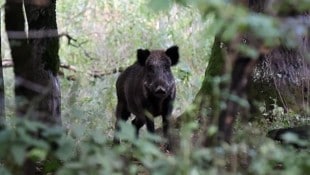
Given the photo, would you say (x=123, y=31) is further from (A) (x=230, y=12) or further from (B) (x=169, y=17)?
(A) (x=230, y=12)

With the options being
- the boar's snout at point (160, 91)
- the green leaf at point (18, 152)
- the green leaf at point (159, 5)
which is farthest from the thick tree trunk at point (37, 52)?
the green leaf at point (159, 5)

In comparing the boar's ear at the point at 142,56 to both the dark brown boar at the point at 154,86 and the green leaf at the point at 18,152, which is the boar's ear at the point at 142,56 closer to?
the dark brown boar at the point at 154,86

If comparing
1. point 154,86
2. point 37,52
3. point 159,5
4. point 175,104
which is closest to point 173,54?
point 154,86

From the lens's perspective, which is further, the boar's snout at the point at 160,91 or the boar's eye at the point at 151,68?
the boar's eye at the point at 151,68

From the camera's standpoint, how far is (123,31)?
14328 millimetres

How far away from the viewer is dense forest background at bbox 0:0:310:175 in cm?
355

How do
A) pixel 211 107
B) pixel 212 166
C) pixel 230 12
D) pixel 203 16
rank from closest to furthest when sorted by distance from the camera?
pixel 230 12 < pixel 203 16 < pixel 212 166 < pixel 211 107

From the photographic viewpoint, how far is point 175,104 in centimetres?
1166

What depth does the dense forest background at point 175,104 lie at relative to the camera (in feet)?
11.6

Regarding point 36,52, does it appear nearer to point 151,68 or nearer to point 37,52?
point 37,52

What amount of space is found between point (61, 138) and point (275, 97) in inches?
285

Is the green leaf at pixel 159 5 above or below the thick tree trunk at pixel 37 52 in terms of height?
above

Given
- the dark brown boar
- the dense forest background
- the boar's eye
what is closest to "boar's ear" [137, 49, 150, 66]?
the dark brown boar

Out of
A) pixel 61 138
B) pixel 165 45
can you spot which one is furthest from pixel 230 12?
pixel 165 45
